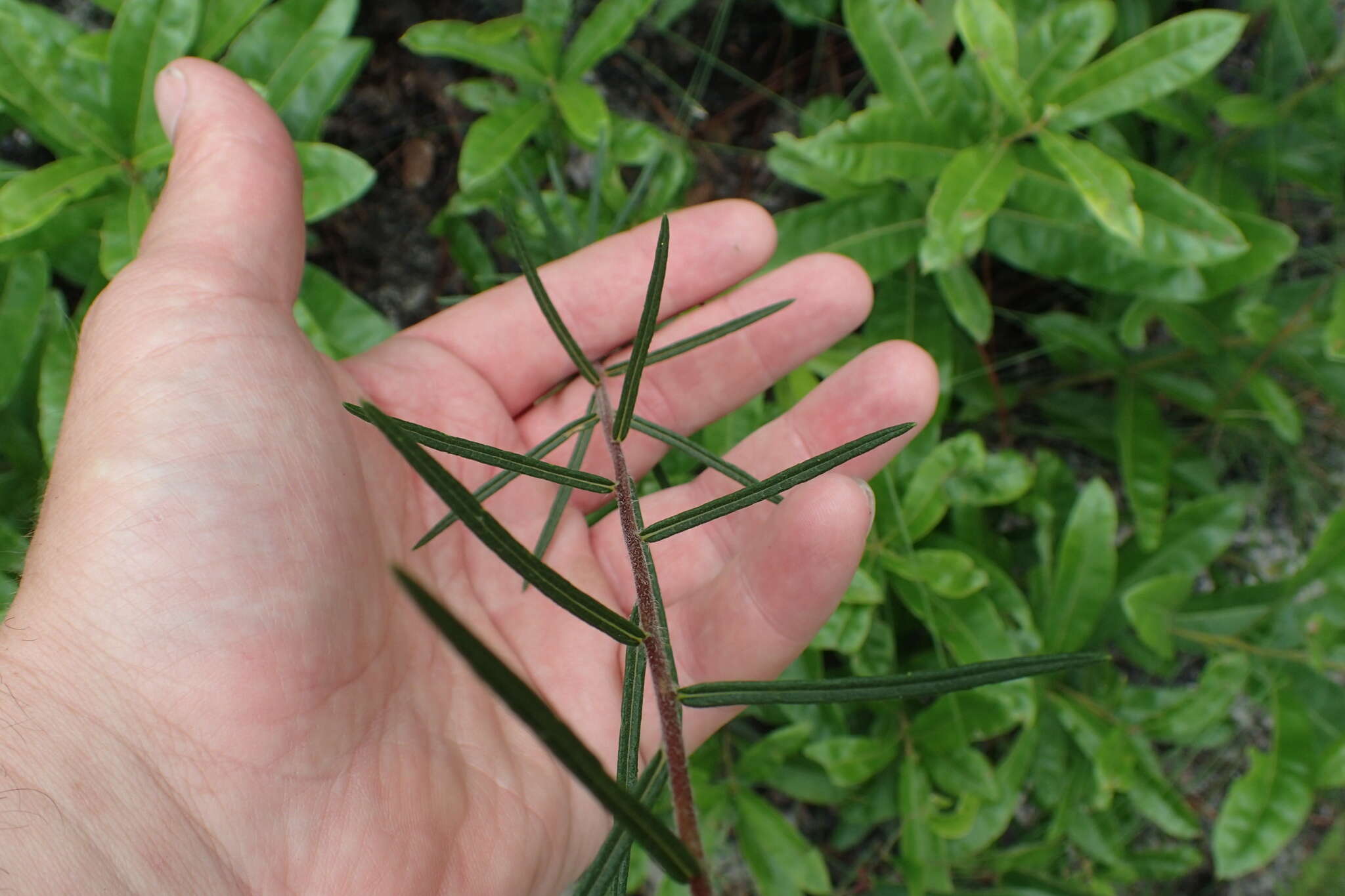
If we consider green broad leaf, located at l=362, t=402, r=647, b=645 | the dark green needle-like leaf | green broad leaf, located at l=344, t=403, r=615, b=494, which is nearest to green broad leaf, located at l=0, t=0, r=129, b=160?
the dark green needle-like leaf

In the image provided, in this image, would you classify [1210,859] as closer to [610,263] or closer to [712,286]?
[712,286]

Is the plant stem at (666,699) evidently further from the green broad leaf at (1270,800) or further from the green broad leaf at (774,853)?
the green broad leaf at (1270,800)

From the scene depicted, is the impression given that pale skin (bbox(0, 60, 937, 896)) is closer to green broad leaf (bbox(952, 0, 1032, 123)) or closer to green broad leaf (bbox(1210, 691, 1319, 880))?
green broad leaf (bbox(952, 0, 1032, 123))

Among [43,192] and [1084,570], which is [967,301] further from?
[43,192]

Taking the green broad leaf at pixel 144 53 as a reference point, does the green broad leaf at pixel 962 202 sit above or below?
below

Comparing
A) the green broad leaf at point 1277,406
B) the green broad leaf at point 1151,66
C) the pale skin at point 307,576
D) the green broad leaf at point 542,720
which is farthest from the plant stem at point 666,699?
the green broad leaf at point 1277,406

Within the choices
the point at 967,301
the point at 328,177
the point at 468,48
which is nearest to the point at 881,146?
the point at 967,301

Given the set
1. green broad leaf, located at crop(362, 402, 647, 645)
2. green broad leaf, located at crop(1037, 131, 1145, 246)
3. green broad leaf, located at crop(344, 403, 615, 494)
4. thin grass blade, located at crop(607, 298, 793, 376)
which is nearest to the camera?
green broad leaf, located at crop(362, 402, 647, 645)
